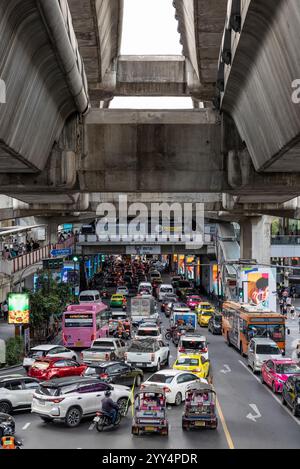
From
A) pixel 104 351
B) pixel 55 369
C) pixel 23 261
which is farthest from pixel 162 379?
pixel 23 261

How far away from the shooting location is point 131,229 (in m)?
82.6

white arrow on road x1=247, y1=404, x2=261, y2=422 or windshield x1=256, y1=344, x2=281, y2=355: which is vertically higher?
windshield x1=256, y1=344, x2=281, y2=355

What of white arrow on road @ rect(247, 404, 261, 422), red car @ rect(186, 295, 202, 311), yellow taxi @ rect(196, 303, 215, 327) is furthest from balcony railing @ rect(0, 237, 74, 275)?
white arrow on road @ rect(247, 404, 261, 422)

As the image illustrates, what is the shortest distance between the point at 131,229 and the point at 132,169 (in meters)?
63.6

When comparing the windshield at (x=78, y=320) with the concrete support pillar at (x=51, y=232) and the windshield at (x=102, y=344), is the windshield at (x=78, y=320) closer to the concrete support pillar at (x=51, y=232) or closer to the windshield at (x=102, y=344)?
the windshield at (x=102, y=344)

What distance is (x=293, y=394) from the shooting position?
23969 mm

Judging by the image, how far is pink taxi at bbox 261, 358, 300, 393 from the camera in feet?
90.9

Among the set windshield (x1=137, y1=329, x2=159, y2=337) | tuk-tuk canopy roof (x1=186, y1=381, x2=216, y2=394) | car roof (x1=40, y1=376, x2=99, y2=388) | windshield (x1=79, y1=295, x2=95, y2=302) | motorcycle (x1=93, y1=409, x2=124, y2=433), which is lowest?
motorcycle (x1=93, y1=409, x2=124, y2=433)

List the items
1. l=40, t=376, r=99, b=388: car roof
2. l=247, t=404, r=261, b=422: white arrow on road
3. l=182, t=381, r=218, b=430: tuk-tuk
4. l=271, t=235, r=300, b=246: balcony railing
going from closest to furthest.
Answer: l=182, t=381, r=218, b=430: tuk-tuk
l=40, t=376, r=99, b=388: car roof
l=247, t=404, r=261, b=422: white arrow on road
l=271, t=235, r=300, b=246: balcony railing

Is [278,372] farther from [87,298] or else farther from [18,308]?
[87,298]

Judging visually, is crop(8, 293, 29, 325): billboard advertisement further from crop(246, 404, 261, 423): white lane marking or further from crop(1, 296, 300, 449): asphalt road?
crop(246, 404, 261, 423): white lane marking

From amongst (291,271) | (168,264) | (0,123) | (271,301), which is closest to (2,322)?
(271,301)

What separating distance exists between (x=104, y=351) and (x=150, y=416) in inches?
516

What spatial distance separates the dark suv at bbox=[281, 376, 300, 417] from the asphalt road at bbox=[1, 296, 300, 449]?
0.27 m
